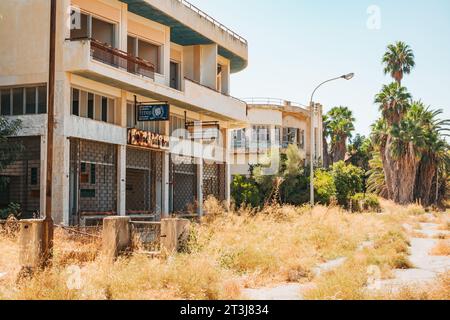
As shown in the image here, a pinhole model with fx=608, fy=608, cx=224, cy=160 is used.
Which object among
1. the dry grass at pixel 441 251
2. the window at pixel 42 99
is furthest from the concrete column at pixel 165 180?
the dry grass at pixel 441 251

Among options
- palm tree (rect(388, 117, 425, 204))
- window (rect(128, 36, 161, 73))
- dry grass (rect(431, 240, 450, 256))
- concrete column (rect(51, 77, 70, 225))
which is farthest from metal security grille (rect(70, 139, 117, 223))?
palm tree (rect(388, 117, 425, 204))

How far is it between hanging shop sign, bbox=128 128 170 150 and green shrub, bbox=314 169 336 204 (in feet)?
67.7

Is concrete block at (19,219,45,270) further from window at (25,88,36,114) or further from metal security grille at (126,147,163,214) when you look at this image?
metal security grille at (126,147,163,214)

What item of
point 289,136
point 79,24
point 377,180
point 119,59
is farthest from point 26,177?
point 377,180

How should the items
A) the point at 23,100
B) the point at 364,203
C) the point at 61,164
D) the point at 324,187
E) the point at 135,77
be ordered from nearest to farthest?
1. the point at 61,164
2. the point at 23,100
3. the point at 135,77
4. the point at 324,187
5. the point at 364,203

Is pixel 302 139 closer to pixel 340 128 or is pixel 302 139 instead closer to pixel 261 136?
pixel 261 136

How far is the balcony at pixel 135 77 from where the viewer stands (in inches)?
834

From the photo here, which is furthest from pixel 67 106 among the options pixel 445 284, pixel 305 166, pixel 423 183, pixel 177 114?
pixel 423 183

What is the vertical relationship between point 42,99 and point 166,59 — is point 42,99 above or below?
below

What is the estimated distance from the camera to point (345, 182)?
2016 inches

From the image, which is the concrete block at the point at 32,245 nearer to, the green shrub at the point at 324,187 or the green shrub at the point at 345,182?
the green shrub at the point at 324,187

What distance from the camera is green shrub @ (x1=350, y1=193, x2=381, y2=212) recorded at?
49.1 metres

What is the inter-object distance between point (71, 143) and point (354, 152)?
199 feet

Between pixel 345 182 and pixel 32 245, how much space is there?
4212 cm
